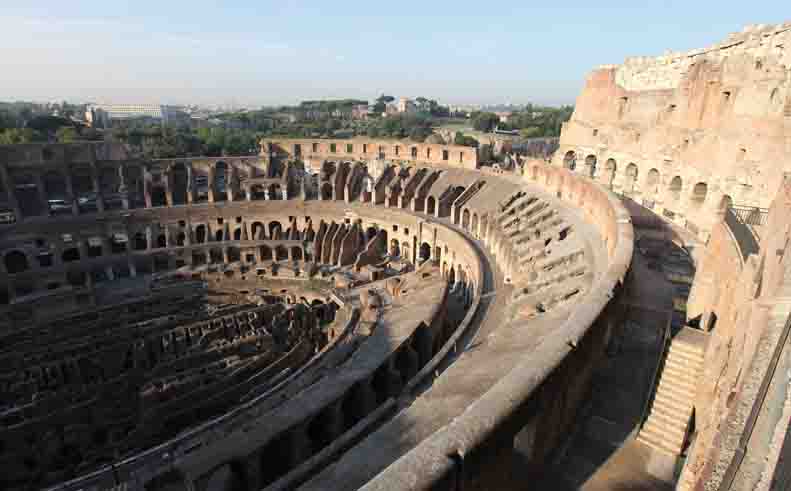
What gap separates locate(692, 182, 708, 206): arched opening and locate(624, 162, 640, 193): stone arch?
184 inches

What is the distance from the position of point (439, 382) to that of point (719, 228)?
874cm

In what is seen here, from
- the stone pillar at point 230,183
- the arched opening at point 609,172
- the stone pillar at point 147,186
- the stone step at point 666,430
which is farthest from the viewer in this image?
the stone pillar at point 230,183

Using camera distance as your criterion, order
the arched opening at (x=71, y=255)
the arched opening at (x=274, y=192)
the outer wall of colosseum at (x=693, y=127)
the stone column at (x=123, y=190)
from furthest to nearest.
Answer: the arched opening at (x=274, y=192)
the stone column at (x=123, y=190)
the arched opening at (x=71, y=255)
the outer wall of colosseum at (x=693, y=127)

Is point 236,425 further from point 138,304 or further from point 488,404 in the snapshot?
point 138,304

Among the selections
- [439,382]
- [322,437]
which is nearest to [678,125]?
[439,382]

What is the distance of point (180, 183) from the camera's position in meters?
31.2

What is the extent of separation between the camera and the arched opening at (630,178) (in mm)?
25281

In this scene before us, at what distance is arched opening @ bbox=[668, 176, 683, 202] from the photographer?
866 inches

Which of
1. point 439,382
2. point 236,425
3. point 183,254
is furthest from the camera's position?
point 183,254

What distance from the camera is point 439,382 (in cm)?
952

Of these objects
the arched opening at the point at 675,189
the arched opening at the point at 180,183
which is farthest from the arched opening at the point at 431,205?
the arched opening at the point at 180,183

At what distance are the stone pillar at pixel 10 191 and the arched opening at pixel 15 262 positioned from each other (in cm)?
212

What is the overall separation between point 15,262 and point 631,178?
3608 cm

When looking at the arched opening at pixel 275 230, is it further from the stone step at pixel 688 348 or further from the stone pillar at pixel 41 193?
the stone step at pixel 688 348
